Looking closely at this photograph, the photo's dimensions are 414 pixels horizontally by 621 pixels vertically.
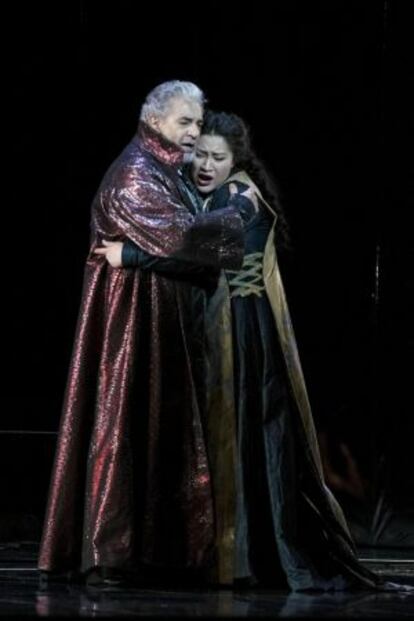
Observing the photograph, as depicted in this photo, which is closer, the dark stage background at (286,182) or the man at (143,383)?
the man at (143,383)

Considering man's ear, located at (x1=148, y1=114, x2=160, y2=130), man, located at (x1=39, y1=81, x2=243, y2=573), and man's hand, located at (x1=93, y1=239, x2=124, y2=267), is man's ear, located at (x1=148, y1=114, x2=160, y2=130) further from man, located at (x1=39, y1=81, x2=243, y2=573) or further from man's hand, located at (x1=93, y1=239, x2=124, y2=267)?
man's hand, located at (x1=93, y1=239, x2=124, y2=267)

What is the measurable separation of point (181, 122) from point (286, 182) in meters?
1.90

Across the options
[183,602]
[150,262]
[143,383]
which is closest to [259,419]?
[143,383]

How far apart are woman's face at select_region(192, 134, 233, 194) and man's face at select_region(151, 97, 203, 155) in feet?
0.70

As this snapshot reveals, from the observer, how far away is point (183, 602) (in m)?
4.12

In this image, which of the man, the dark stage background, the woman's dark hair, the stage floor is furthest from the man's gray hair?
the dark stage background

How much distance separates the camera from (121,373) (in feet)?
14.9

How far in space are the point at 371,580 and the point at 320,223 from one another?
211 centimetres

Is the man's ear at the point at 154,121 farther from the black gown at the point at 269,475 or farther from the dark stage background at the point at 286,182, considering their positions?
the dark stage background at the point at 286,182

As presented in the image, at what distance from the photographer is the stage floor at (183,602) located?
384 centimetres

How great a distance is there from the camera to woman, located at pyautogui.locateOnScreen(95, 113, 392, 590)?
471 centimetres

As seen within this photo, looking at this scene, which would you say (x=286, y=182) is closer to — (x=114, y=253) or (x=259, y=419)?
(x=259, y=419)

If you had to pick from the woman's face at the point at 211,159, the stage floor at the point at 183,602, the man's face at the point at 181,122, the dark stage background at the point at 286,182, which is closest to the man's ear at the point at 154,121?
the man's face at the point at 181,122

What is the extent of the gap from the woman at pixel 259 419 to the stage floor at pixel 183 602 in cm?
18
